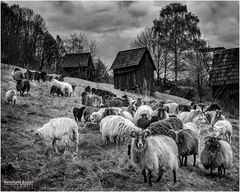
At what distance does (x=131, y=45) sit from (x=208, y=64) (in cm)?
1823

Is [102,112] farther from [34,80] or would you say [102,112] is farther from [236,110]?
[236,110]

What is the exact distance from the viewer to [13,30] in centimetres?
3328

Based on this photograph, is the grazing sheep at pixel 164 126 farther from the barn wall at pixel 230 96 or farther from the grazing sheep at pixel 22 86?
the barn wall at pixel 230 96

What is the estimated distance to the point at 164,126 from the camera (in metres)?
9.24

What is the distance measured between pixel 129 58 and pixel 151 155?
27.6m

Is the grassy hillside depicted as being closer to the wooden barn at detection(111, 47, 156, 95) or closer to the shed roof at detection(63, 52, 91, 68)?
the wooden barn at detection(111, 47, 156, 95)

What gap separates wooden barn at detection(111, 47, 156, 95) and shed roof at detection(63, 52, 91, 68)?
10.9m

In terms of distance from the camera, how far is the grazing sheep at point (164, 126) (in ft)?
29.2

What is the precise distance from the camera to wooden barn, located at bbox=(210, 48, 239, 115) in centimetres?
2342

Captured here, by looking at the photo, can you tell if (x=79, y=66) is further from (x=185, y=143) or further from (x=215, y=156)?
(x=215, y=156)

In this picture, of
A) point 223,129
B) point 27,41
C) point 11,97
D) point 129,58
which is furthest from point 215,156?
point 27,41

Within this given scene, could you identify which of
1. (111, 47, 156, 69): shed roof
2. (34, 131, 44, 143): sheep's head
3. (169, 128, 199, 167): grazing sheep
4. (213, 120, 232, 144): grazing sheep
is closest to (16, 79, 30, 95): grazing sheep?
(34, 131, 44, 143): sheep's head

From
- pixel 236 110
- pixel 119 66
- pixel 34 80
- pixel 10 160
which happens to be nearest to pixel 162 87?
pixel 119 66

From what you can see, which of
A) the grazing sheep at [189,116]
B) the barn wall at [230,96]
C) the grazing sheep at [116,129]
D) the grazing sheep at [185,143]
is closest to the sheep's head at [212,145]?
the grazing sheep at [185,143]
